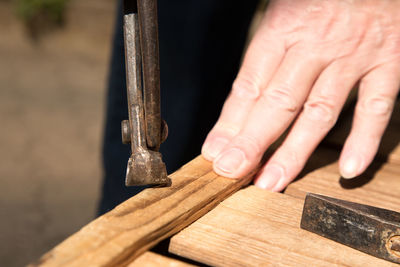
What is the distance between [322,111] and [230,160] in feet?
0.90

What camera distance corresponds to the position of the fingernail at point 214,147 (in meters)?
0.96

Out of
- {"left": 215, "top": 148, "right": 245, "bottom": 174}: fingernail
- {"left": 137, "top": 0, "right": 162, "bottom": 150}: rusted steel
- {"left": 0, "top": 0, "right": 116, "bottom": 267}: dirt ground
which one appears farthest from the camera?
{"left": 0, "top": 0, "right": 116, "bottom": 267}: dirt ground

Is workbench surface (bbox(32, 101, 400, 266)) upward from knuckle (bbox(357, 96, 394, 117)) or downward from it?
downward

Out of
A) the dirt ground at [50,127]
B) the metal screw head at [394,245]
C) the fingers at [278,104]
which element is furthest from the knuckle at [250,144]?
the dirt ground at [50,127]

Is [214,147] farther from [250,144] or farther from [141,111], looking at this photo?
[141,111]

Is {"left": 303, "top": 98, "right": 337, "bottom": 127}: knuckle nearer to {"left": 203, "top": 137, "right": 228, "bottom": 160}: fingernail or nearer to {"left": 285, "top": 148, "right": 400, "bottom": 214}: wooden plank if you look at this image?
{"left": 285, "top": 148, "right": 400, "bottom": 214}: wooden plank

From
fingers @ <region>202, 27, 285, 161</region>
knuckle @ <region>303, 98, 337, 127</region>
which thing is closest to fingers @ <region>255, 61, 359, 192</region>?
knuckle @ <region>303, 98, 337, 127</region>

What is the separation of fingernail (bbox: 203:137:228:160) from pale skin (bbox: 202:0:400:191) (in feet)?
0.04

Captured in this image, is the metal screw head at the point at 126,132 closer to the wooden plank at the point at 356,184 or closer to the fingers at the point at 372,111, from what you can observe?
the wooden plank at the point at 356,184

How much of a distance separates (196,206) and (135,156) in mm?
127

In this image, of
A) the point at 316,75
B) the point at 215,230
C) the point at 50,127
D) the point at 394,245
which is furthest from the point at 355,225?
the point at 50,127

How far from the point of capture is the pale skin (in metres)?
1.05

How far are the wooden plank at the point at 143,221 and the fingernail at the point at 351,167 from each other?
23 centimetres

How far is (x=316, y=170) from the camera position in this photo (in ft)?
3.47
